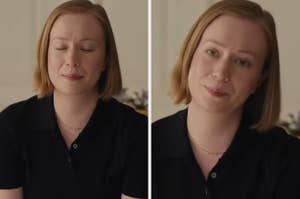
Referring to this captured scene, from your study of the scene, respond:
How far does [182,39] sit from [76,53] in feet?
0.86

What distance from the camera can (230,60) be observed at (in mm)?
1156

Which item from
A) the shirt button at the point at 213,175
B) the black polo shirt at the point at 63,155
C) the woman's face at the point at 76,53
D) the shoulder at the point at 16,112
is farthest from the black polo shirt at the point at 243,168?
the shoulder at the point at 16,112

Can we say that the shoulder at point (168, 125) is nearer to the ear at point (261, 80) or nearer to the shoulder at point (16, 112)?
the ear at point (261, 80)

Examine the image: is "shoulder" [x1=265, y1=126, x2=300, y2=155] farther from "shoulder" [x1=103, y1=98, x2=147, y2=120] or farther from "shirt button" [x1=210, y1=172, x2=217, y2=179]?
"shoulder" [x1=103, y1=98, x2=147, y2=120]

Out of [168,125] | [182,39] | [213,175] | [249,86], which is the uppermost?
[182,39]

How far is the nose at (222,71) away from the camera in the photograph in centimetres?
116

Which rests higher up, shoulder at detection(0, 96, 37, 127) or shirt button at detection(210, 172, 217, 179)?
shoulder at detection(0, 96, 37, 127)

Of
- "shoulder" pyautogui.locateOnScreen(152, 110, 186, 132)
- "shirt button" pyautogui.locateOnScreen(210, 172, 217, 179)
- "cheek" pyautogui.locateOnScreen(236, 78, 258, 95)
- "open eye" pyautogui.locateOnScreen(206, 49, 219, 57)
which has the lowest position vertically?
"shirt button" pyautogui.locateOnScreen(210, 172, 217, 179)

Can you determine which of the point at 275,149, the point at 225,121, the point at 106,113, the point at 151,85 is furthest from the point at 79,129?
the point at 275,149

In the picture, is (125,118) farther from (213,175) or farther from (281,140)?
(281,140)

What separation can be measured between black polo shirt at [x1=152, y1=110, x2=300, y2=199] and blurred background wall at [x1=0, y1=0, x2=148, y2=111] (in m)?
0.17

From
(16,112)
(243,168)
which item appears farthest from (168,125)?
(16,112)

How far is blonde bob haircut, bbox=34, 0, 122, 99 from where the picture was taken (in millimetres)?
Result: 1204

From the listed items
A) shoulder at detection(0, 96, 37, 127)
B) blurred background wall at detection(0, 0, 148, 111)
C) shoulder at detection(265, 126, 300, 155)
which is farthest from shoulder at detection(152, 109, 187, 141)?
shoulder at detection(0, 96, 37, 127)
